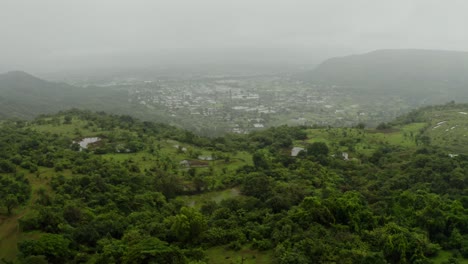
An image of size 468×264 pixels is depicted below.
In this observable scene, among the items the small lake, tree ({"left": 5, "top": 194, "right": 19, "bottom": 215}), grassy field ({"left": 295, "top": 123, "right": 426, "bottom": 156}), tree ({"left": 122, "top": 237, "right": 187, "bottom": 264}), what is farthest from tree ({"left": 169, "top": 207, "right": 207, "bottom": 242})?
the small lake

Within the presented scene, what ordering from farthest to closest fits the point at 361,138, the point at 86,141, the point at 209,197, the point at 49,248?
the point at 361,138 → the point at 86,141 → the point at 209,197 → the point at 49,248

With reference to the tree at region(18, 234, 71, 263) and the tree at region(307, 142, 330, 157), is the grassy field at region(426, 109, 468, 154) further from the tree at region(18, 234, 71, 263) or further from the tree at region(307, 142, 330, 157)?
the tree at region(18, 234, 71, 263)

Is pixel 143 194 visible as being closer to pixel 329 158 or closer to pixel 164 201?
pixel 164 201

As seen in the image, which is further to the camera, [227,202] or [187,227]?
[227,202]

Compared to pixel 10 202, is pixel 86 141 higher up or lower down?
lower down

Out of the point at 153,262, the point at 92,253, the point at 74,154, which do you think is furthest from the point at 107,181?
the point at 153,262

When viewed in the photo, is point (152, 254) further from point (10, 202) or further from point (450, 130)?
point (450, 130)

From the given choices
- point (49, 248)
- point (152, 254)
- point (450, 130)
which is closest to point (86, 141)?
point (49, 248)

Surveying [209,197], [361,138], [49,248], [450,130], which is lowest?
[209,197]
